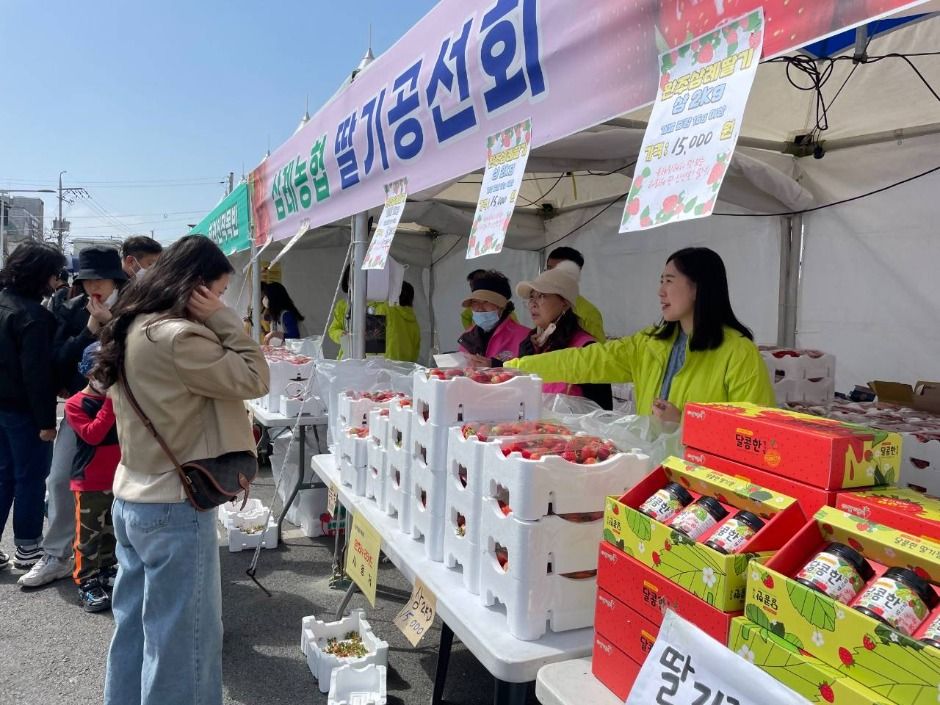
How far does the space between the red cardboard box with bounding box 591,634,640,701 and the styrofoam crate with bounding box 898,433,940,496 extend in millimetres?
1126

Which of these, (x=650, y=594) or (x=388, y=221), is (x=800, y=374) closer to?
(x=388, y=221)

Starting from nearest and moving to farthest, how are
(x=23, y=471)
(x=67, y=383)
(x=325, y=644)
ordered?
(x=325, y=644), (x=67, y=383), (x=23, y=471)

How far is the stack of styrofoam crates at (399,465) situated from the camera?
6.59 ft

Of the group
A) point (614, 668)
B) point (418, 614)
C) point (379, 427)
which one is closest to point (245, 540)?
point (379, 427)

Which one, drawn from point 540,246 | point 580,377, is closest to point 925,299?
point 580,377

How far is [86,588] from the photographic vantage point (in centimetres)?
344

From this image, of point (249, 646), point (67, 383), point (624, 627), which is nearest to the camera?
point (624, 627)

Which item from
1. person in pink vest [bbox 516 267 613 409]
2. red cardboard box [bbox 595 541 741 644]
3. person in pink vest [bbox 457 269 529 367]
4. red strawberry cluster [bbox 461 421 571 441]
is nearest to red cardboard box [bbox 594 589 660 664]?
red cardboard box [bbox 595 541 741 644]

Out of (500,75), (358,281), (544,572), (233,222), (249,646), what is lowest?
Result: (249,646)

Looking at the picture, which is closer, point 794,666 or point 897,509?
point 794,666

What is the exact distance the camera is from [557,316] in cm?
308

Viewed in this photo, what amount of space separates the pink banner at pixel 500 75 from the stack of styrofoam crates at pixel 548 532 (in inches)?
33.6

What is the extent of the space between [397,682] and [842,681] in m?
2.32

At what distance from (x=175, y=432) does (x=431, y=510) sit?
834 millimetres
